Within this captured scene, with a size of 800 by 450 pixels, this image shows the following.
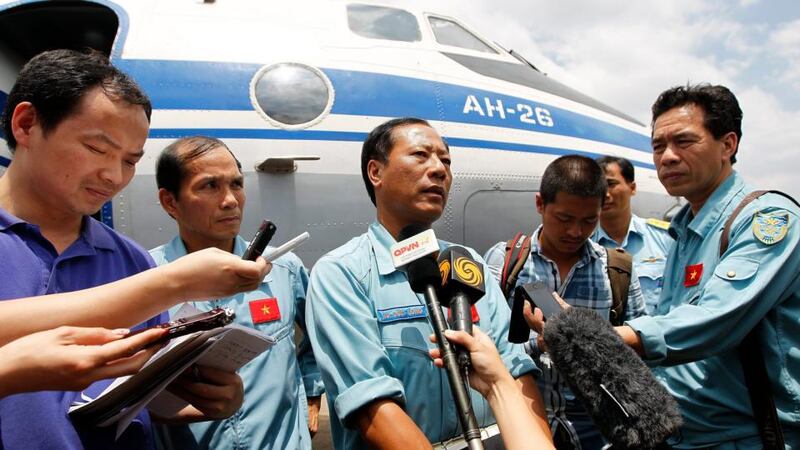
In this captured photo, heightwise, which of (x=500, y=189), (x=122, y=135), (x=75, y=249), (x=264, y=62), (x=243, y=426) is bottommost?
(x=243, y=426)

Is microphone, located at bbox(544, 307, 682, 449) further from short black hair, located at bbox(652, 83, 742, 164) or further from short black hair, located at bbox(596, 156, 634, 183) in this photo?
short black hair, located at bbox(596, 156, 634, 183)

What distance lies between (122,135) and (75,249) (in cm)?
39

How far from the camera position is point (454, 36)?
6340 mm

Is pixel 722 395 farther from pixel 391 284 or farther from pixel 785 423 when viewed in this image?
pixel 391 284

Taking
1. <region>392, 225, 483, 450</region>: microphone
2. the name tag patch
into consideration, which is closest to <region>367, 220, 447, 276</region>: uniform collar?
the name tag patch

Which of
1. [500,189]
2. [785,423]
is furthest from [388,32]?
[785,423]

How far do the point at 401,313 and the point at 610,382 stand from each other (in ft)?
2.96

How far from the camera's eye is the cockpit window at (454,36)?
20.4 feet

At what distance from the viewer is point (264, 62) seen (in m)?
5.07

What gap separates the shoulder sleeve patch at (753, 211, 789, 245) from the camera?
2307mm

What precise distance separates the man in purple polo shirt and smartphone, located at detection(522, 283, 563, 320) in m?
1.14

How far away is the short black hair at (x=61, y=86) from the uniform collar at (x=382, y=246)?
3.68 feet

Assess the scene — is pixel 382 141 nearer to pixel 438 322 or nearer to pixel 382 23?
pixel 438 322

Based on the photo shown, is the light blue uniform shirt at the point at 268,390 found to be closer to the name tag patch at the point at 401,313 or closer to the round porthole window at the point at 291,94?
the name tag patch at the point at 401,313
